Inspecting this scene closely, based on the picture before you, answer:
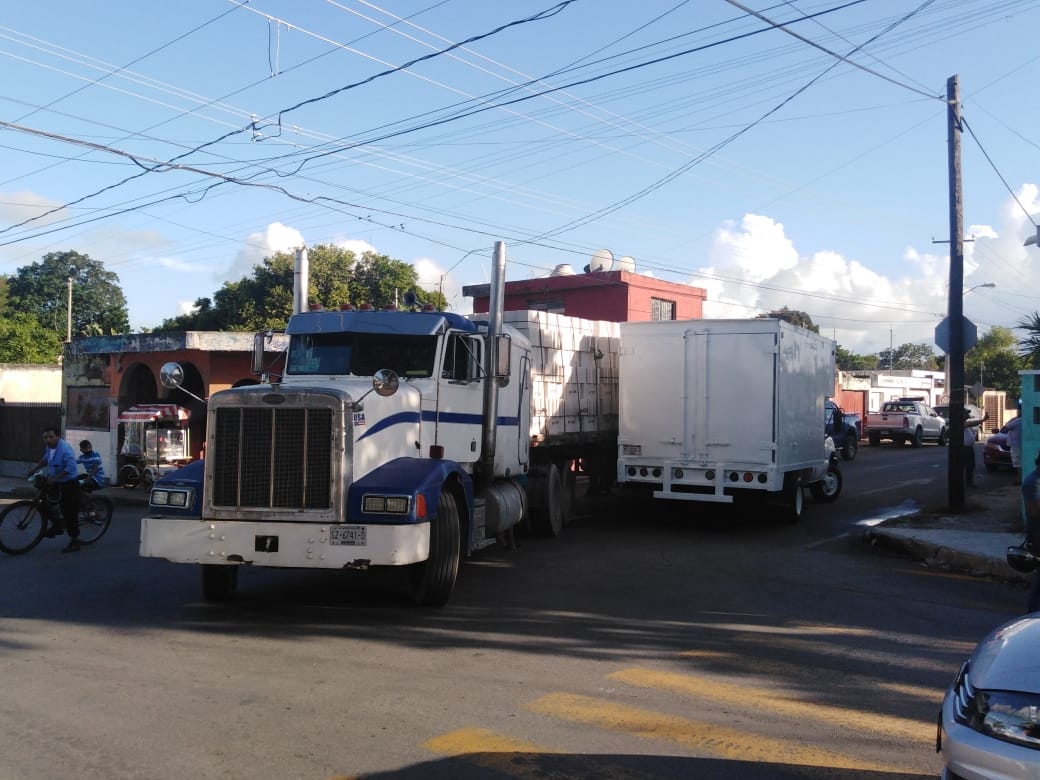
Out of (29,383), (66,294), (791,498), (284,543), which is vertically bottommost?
(791,498)

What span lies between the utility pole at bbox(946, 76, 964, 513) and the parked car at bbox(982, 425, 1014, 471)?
12.1 m

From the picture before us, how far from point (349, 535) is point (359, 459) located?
756 millimetres

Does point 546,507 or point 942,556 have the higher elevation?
point 546,507

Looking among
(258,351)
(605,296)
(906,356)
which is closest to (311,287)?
(605,296)

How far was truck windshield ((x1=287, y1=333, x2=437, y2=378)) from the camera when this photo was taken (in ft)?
31.5

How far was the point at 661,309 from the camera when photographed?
107 ft

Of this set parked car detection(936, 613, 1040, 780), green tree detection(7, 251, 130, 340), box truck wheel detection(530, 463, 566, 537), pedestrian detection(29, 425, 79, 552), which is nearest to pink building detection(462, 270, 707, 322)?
box truck wheel detection(530, 463, 566, 537)

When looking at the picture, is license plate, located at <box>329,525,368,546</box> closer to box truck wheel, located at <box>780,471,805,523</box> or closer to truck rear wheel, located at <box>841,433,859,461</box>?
box truck wheel, located at <box>780,471,805,523</box>

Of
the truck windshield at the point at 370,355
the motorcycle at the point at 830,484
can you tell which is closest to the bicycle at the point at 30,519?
the truck windshield at the point at 370,355

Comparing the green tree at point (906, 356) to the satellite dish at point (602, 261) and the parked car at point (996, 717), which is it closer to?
the satellite dish at point (602, 261)

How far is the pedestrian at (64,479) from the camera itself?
1186 centimetres

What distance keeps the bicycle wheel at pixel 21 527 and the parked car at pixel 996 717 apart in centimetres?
1158

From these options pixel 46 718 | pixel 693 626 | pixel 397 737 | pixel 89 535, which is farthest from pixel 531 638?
pixel 89 535

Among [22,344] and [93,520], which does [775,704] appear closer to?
[93,520]
